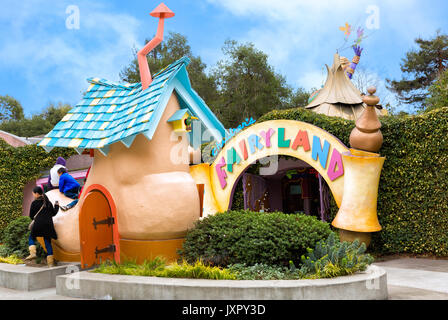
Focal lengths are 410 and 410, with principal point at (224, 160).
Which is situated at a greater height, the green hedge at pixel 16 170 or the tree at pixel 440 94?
the tree at pixel 440 94

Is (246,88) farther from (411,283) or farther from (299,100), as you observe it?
(411,283)

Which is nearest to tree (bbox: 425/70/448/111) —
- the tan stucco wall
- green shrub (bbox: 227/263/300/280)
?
the tan stucco wall

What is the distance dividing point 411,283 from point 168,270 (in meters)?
4.07

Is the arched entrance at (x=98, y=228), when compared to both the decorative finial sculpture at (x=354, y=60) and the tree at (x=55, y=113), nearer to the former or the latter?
the decorative finial sculpture at (x=354, y=60)

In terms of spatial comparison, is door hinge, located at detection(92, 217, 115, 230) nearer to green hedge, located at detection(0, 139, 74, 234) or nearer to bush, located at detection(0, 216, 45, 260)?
bush, located at detection(0, 216, 45, 260)

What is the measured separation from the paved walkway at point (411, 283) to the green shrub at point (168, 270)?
86cm

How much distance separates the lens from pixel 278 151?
1117 cm

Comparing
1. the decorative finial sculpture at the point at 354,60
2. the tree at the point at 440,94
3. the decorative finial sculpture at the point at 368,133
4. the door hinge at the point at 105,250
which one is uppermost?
the decorative finial sculpture at the point at 354,60

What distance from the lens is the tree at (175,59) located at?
102ft

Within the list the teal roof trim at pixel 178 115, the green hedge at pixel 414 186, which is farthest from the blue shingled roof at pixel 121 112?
the green hedge at pixel 414 186

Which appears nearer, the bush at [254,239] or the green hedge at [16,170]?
the bush at [254,239]

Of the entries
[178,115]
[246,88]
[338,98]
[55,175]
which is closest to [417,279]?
[178,115]

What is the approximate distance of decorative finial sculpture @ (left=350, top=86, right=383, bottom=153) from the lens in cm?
938
